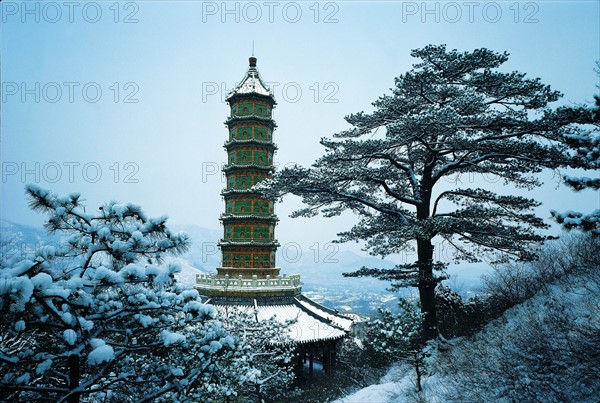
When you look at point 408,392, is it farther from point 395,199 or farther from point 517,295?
point 395,199

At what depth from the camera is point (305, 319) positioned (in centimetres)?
2250

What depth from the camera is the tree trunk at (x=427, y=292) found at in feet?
34.9

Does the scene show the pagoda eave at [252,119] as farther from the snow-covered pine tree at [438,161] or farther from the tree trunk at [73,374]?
the tree trunk at [73,374]

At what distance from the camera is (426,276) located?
10.6 m

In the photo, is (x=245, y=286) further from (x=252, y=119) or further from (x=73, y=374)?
(x=73, y=374)

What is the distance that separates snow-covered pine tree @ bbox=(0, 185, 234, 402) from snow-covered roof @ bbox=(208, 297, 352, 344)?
604 inches

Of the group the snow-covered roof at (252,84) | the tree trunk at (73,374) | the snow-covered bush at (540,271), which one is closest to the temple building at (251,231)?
the snow-covered roof at (252,84)

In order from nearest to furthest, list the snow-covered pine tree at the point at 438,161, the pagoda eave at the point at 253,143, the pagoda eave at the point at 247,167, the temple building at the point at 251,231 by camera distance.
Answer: the snow-covered pine tree at the point at 438,161
the temple building at the point at 251,231
the pagoda eave at the point at 247,167
the pagoda eave at the point at 253,143

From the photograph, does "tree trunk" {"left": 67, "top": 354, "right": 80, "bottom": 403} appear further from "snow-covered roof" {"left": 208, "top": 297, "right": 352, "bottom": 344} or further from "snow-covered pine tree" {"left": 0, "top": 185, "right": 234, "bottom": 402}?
"snow-covered roof" {"left": 208, "top": 297, "right": 352, "bottom": 344}

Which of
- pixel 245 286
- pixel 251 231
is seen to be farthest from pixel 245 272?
pixel 251 231

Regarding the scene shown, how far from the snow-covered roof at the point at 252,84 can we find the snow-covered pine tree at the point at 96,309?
918 inches

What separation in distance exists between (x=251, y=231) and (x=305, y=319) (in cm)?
755

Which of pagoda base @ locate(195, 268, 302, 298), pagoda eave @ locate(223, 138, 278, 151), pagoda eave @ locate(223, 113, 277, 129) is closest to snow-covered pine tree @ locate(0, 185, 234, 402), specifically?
pagoda base @ locate(195, 268, 302, 298)

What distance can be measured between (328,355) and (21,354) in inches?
795
